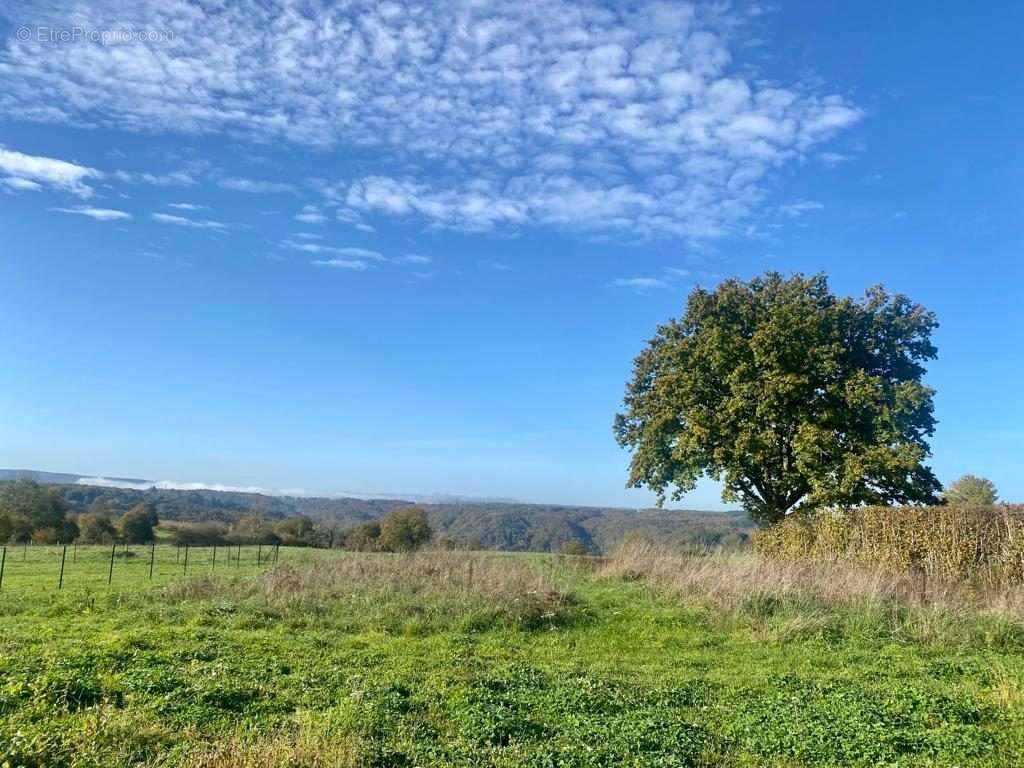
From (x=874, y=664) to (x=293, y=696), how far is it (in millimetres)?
8212

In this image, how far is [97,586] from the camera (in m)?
19.5

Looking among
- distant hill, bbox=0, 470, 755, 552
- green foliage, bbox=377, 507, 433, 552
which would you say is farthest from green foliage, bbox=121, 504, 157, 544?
green foliage, bbox=377, 507, 433, 552

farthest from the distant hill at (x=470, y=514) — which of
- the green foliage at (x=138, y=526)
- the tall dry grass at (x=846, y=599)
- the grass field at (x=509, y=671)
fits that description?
the grass field at (x=509, y=671)

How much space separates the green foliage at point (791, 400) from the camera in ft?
75.3

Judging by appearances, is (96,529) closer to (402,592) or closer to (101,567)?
(101,567)

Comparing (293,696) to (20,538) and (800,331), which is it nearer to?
(800,331)

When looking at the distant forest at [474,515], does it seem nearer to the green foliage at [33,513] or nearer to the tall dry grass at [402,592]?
the green foliage at [33,513]

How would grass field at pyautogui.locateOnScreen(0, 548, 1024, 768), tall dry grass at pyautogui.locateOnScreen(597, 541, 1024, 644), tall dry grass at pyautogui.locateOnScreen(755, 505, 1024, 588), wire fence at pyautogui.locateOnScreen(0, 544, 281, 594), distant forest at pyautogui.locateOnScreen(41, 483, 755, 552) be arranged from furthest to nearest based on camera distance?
distant forest at pyautogui.locateOnScreen(41, 483, 755, 552) → wire fence at pyautogui.locateOnScreen(0, 544, 281, 594) → tall dry grass at pyautogui.locateOnScreen(755, 505, 1024, 588) → tall dry grass at pyautogui.locateOnScreen(597, 541, 1024, 644) → grass field at pyautogui.locateOnScreen(0, 548, 1024, 768)

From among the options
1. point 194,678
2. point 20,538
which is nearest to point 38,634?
point 194,678

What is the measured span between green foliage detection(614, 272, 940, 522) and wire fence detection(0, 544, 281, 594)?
17.7 meters

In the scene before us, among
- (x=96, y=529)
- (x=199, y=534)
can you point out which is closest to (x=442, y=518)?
(x=199, y=534)

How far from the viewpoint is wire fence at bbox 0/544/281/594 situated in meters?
20.7

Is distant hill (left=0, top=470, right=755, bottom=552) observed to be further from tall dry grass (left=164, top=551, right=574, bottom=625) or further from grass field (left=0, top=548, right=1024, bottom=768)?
grass field (left=0, top=548, right=1024, bottom=768)

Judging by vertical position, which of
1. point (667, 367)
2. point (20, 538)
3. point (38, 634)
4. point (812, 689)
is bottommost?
point (20, 538)
